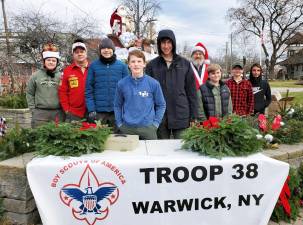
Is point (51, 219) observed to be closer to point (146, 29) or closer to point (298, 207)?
point (298, 207)

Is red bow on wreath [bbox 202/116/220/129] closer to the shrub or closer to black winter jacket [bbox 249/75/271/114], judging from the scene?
black winter jacket [bbox 249/75/271/114]

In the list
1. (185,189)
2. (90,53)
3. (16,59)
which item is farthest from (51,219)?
(90,53)

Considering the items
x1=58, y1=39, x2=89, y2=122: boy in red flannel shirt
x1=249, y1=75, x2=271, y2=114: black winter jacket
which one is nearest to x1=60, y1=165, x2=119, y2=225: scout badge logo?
x1=58, y1=39, x2=89, y2=122: boy in red flannel shirt

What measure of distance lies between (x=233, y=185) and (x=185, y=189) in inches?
16.7

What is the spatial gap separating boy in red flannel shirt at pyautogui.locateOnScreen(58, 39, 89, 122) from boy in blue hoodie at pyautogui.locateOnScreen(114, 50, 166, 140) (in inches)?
35.9

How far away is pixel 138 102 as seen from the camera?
3559 mm

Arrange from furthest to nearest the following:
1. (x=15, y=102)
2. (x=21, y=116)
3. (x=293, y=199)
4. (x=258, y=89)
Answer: (x=15, y=102), (x=21, y=116), (x=258, y=89), (x=293, y=199)

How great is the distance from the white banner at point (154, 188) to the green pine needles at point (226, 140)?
76mm

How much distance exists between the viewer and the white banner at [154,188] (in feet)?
9.45

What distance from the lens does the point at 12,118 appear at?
9445mm

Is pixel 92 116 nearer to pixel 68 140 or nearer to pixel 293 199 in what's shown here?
pixel 68 140

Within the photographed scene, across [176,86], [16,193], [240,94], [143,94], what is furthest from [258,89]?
[16,193]

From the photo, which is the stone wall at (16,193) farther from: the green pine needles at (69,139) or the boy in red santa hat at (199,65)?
the boy in red santa hat at (199,65)

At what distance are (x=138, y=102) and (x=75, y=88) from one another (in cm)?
118
